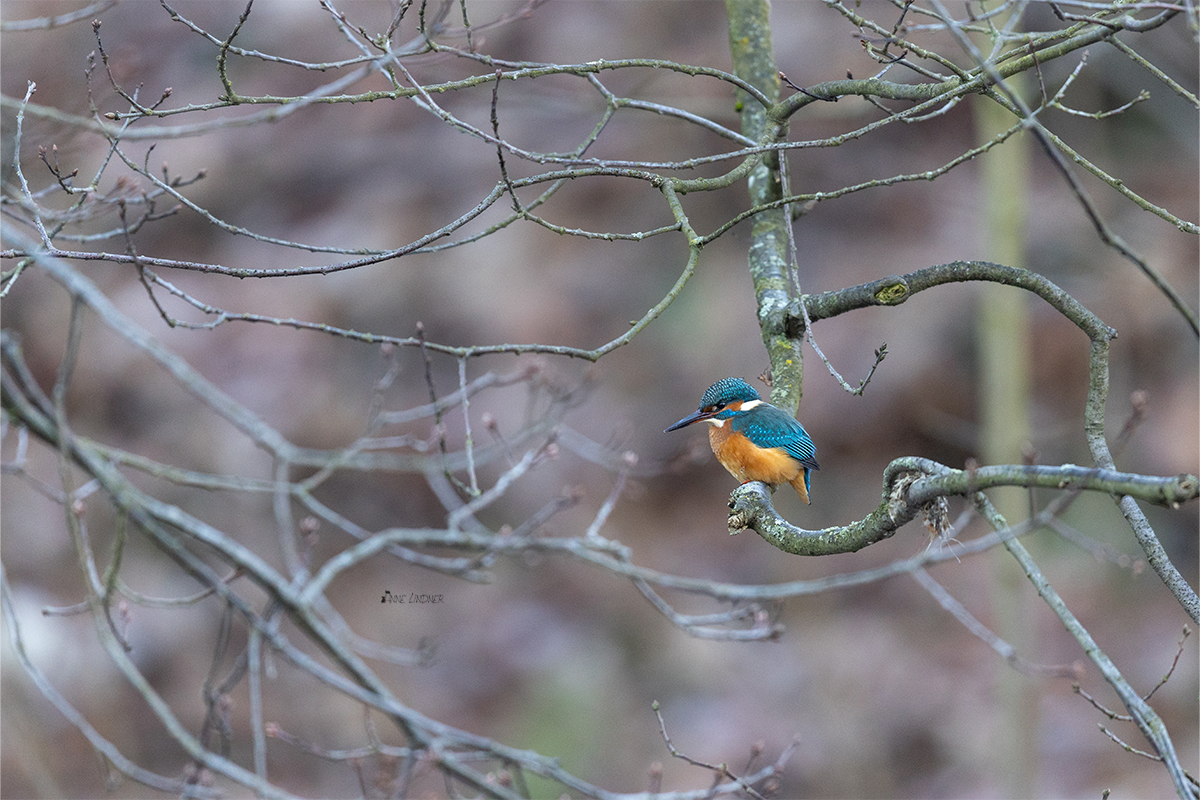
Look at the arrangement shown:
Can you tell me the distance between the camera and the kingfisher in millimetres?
2721

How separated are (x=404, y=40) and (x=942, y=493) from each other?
21.5ft

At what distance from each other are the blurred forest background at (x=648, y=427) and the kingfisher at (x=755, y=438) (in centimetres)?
284

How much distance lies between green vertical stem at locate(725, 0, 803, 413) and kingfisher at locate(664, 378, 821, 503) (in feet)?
0.34

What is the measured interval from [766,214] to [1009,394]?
2626mm

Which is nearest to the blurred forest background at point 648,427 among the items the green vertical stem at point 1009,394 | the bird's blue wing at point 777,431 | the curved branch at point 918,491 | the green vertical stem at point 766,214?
the green vertical stem at point 1009,394

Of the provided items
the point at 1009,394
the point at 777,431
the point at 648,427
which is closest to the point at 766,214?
the point at 777,431

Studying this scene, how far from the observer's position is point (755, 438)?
9.61 ft

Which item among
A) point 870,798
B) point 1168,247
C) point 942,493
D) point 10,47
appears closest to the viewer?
point 942,493

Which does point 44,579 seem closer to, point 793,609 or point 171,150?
point 171,150

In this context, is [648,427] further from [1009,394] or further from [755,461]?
[755,461]

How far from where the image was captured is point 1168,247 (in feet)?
23.2

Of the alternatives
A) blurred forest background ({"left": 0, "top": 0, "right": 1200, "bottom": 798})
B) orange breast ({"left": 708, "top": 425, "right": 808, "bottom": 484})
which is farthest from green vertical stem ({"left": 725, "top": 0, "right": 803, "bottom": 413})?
blurred forest background ({"left": 0, "top": 0, "right": 1200, "bottom": 798})

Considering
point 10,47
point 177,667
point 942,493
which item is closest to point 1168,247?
point 942,493

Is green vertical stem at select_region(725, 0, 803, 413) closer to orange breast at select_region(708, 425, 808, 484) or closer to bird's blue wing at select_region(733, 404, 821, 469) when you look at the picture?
bird's blue wing at select_region(733, 404, 821, 469)
